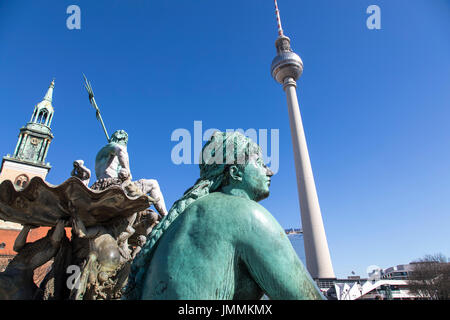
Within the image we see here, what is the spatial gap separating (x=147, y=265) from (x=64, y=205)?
3.16 meters

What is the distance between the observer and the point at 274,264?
3.59 feet

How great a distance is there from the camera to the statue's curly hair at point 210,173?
1347 mm

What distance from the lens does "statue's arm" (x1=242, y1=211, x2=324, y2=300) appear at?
108cm

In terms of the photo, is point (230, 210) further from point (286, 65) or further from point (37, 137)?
point (37, 137)

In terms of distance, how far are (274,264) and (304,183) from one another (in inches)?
1259

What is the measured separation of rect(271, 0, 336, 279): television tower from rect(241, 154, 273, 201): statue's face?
30.1 meters

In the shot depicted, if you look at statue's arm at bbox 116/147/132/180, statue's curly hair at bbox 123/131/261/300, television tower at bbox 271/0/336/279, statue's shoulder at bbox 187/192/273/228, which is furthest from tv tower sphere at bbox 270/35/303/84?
statue's shoulder at bbox 187/192/273/228

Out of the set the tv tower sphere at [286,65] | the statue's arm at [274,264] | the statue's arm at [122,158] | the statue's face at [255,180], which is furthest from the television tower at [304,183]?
the statue's arm at [274,264]

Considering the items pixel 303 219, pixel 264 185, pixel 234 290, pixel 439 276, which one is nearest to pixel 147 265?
pixel 234 290

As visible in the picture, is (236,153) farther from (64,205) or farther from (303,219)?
(303,219)

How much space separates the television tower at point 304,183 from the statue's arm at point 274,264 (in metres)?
30.3

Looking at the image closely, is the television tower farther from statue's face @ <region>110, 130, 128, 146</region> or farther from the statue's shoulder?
the statue's shoulder

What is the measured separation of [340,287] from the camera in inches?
853

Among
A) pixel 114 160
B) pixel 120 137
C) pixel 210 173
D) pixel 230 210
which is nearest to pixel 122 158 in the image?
pixel 114 160
